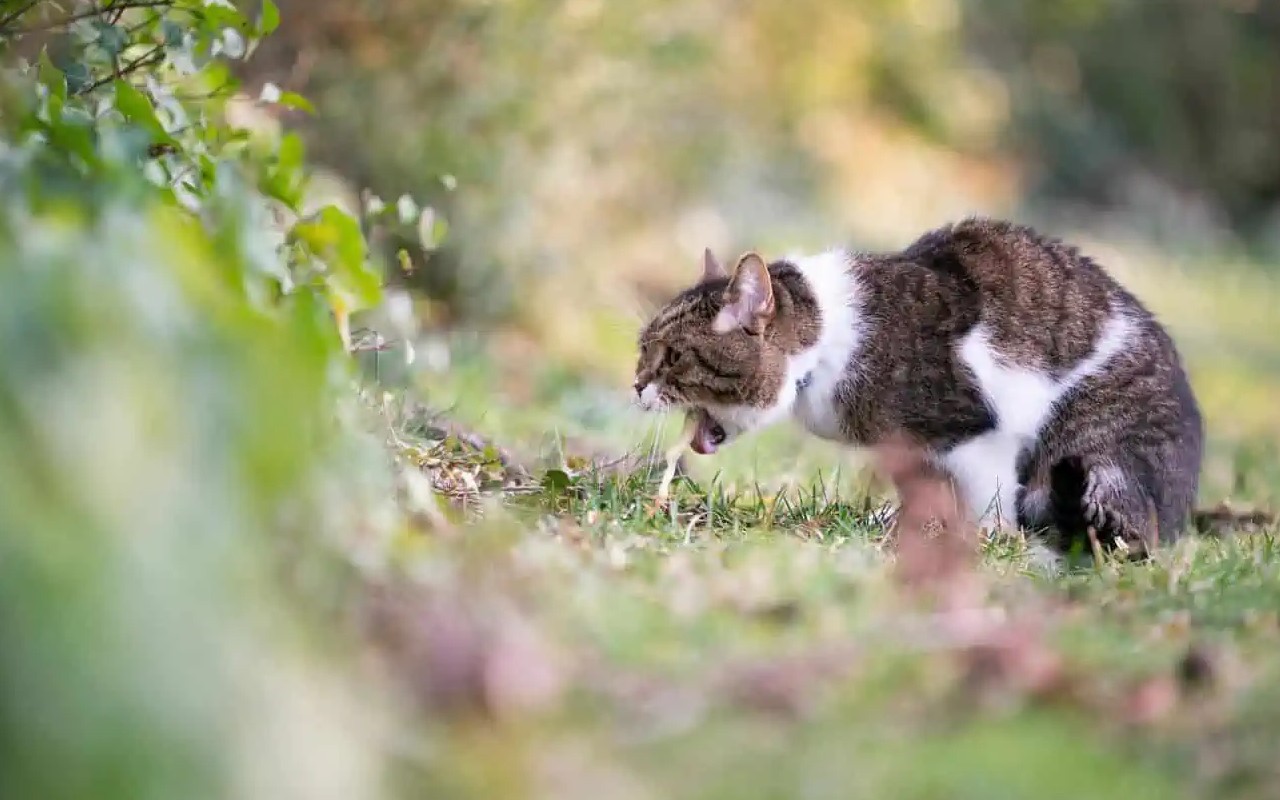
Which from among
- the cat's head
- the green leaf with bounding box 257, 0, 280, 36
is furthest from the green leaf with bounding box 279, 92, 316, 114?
the cat's head

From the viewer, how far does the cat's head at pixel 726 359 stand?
3.77 m

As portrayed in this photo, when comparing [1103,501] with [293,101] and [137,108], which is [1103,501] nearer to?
[293,101]

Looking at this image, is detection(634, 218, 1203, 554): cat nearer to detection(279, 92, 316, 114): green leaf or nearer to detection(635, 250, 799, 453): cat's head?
detection(635, 250, 799, 453): cat's head

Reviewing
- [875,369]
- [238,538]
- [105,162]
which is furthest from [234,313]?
[875,369]

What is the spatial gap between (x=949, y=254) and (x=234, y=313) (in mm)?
2595

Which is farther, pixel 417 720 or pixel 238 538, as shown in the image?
pixel 417 720

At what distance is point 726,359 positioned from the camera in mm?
3773

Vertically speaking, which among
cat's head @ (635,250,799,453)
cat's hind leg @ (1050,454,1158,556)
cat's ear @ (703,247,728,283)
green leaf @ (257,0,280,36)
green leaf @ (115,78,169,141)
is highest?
green leaf @ (257,0,280,36)

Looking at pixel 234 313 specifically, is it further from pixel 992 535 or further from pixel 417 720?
pixel 992 535

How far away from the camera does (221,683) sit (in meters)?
1.48

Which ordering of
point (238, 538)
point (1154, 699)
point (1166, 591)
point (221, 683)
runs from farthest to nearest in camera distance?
point (1166, 591) → point (1154, 699) → point (238, 538) → point (221, 683)

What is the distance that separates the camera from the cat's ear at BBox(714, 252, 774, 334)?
375 cm

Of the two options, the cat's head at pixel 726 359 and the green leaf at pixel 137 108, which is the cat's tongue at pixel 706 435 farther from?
the green leaf at pixel 137 108

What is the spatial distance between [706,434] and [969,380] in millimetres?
708
